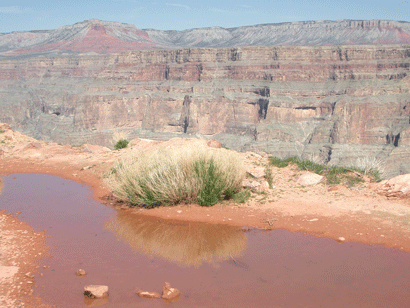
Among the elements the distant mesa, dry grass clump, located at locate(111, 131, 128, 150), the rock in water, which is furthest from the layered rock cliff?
the distant mesa

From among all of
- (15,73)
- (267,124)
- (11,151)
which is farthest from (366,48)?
(15,73)

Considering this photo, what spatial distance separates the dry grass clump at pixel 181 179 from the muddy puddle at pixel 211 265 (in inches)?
33.2

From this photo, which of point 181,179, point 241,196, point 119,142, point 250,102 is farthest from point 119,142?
point 250,102

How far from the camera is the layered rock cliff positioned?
68.1 m

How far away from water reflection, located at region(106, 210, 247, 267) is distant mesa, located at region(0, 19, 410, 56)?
150149mm

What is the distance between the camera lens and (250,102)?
78.6 m

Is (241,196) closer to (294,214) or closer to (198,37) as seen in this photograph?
(294,214)

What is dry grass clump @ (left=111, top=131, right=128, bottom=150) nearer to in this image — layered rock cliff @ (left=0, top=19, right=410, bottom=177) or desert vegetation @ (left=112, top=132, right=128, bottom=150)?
desert vegetation @ (left=112, top=132, right=128, bottom=150)

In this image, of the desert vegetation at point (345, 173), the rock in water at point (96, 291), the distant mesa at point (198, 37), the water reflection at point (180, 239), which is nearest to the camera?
the rock in water at point (96, 291)

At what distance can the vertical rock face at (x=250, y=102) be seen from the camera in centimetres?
6812

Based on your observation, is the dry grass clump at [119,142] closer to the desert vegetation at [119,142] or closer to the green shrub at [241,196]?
the desert vegetation at [119,142]

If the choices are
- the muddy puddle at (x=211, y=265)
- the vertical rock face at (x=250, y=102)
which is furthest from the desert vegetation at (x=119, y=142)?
the vertical rock face at (x=250, y=102)

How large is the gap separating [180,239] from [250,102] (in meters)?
72.6

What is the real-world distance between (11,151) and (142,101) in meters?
74.6
